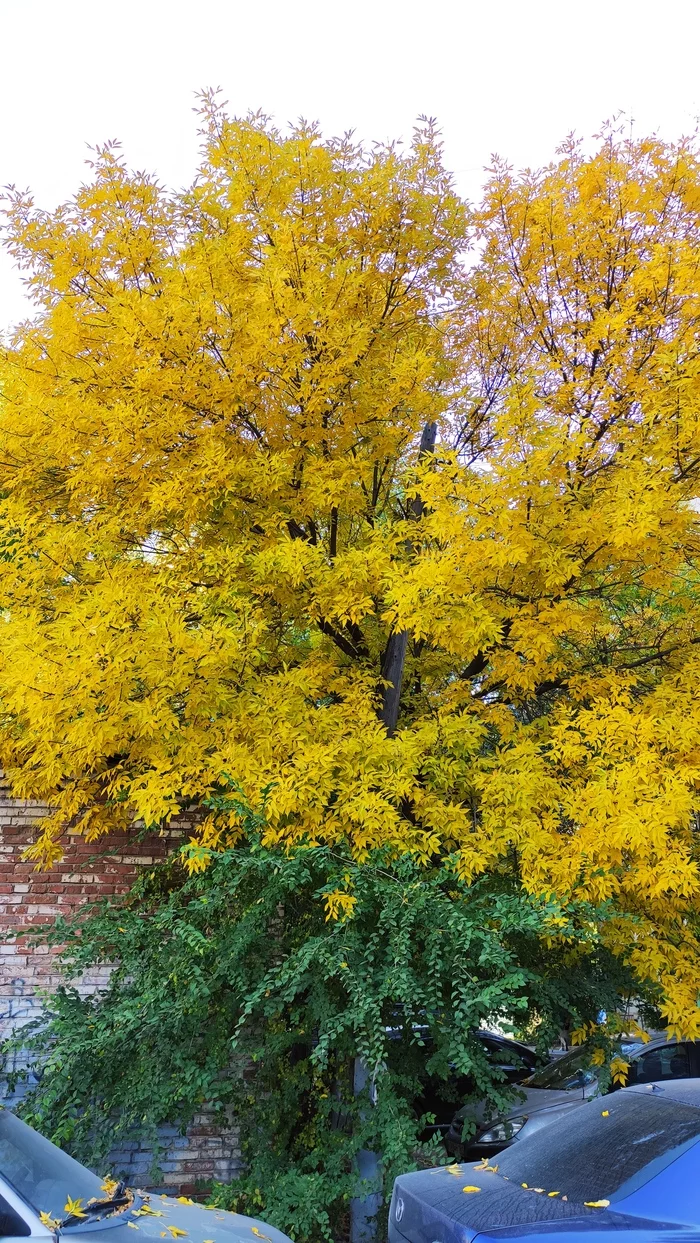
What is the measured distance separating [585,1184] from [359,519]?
494 centimetres

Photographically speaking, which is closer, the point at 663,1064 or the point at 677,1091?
A: the point at 677,1091

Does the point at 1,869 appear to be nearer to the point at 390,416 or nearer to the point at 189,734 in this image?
the point at 189,734

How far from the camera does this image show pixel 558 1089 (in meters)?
7.87

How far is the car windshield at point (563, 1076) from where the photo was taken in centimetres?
776

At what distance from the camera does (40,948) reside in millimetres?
6641

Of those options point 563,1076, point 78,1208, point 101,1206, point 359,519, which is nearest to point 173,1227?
point 101,1206

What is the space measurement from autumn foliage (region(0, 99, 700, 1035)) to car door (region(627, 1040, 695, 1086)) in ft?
8.30

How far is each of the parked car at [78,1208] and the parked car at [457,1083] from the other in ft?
7.10

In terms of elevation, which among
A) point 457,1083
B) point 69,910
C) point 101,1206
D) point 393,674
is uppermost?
point 393,674

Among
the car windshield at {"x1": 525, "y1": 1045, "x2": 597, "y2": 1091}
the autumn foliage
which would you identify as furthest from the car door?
the autumn foliage

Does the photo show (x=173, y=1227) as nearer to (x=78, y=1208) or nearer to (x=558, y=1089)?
(x=78, y=1208)

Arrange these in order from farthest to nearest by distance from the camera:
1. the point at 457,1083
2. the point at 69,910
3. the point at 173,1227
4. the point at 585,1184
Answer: the point at 457,1083
the point at 69,910
the point at 173,1227
the point at 585,1184

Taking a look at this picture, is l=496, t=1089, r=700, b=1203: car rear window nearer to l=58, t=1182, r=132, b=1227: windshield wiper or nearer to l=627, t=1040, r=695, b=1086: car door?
l=58, t=1182, r=132, b=1227: windshield wiper

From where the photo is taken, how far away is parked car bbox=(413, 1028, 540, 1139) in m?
6.41
